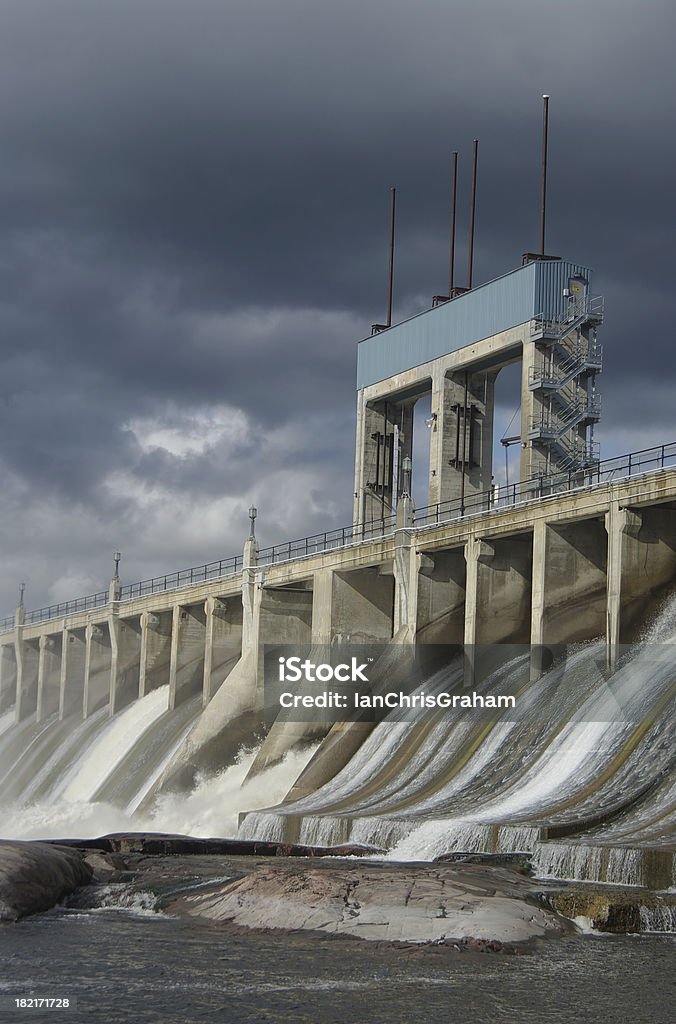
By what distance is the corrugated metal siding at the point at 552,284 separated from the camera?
50.8 metres

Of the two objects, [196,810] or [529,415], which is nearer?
[196,810]

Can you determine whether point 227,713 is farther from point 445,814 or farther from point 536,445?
point 445,814

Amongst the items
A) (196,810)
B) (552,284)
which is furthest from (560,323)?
(196,810)

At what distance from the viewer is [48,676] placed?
83938mm

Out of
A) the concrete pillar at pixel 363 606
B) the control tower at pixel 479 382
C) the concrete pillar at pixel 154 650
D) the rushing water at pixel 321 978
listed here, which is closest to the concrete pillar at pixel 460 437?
the control tower at pixel 479 382

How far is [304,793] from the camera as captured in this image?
1597 inches

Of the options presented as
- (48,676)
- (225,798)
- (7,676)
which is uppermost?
(7,676)

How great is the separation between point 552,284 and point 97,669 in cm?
3765

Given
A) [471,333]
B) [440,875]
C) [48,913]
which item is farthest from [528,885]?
[471,333]

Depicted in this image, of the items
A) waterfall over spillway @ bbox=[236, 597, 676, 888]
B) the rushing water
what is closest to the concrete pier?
waterfall over spillway @ bbox=[236, 597, 676, 888]

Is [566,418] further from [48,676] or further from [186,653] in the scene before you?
[48,676]

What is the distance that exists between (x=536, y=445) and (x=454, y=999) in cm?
3678

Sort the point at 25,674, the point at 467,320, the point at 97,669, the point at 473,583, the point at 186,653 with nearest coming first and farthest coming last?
the point at 473,583 → the point at 467,320 → the point at 186,653 → the point at 97,669 → the point at 25,674

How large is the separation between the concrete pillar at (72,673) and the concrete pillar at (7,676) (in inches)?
345
